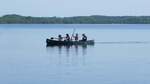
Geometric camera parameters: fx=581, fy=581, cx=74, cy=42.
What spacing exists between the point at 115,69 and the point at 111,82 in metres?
6.91

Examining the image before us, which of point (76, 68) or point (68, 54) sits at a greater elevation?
point (76, 68)

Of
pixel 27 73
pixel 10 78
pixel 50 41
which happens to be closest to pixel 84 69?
pixel 27 73

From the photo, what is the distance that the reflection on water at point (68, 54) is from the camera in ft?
147

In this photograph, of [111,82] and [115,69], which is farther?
[115,69]

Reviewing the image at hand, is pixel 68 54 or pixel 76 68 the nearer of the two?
pixel 76 68

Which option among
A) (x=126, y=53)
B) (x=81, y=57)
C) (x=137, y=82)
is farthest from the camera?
(x=126, y=53)

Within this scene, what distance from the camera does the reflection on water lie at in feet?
147

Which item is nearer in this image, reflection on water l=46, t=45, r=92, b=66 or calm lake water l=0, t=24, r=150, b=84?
calm lake water l=0, t=24, r=150, b=84

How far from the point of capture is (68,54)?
5231cm

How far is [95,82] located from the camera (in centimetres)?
3189

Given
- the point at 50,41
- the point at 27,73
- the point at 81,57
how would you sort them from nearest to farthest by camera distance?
the point at 27,73 → the point at 81,57 → the point at 50,41

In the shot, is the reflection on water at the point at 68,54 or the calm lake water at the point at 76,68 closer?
the calm lake water at the point at 76,68

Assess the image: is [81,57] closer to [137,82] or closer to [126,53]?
[126,53]

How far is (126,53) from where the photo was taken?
54.3 m
